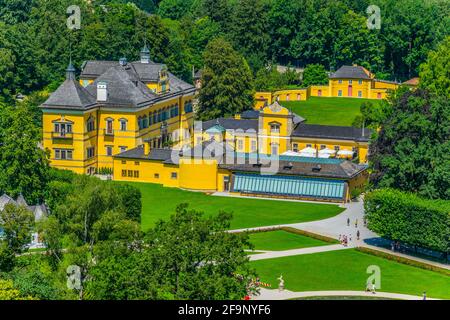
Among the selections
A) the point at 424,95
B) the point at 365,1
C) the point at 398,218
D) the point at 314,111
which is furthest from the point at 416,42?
the point at 398,218

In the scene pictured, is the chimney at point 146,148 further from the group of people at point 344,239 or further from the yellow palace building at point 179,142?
the group of people at point 344,239

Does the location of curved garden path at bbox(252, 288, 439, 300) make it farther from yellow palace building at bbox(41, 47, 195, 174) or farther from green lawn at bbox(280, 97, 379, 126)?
green lawn at bbox(280, 97, 379, 126)

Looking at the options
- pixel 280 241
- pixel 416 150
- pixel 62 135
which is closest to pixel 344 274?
pixel 280 241

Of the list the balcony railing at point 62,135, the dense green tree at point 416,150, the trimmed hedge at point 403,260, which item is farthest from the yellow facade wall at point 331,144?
the trimmed hedge at point 403,260

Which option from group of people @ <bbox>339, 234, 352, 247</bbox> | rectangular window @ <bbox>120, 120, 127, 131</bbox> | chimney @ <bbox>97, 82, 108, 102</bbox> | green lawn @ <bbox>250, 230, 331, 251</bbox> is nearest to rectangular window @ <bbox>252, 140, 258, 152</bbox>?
Answer: rectangular window @ <bbox>120, 120, 127, 131</bbox>

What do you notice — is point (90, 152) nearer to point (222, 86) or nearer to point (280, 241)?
point (222, 86)
